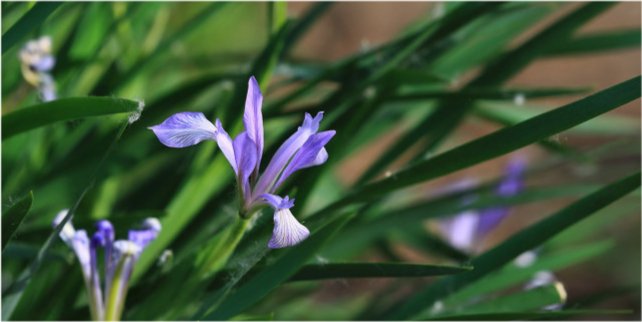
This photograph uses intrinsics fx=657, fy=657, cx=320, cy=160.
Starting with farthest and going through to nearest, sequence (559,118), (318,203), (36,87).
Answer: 1. (318,203)
2. (36,87)
3. (559,118)

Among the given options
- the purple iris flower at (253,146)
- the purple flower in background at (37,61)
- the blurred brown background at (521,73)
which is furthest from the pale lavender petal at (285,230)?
the blurred brown background at (521,73)

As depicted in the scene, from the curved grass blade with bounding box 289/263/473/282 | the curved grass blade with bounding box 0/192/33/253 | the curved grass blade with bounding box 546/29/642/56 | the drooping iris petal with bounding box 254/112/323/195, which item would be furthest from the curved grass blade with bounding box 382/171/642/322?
the curved grass blade with bounding box 546/29/642/56

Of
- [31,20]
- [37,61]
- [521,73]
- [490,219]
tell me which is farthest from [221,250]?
[521,73]

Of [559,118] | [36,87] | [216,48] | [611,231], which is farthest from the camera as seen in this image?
[611,231]

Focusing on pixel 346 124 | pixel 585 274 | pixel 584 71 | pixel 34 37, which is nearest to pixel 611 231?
pixel 585 274

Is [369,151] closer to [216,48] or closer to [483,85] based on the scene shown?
[216,48]

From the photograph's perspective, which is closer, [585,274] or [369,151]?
[585,274]

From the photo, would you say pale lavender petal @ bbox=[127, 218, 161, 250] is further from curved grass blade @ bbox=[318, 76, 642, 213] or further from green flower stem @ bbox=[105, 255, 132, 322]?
curved grass blade @ bbox=[318, 76, 642, 213]
